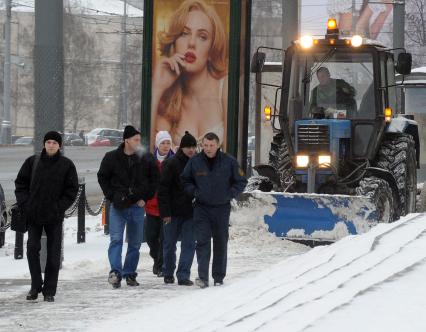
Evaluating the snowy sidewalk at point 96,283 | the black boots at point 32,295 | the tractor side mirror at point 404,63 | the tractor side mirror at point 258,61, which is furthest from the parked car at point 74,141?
the black boots at point 32,295

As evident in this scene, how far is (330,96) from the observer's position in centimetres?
1767

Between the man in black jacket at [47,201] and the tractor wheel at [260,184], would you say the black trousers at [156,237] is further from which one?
the tractor wheel at [260,184]

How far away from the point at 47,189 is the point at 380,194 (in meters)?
6.43

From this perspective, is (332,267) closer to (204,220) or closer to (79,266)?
(204,220)

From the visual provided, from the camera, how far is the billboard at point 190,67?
56.2 feet

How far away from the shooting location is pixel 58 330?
9.62 meters

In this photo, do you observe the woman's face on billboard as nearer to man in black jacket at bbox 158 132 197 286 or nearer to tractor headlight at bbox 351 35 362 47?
tractor headlight at bbox 351 35 362 47

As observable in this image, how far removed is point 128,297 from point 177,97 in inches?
235

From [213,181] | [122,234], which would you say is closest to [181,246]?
[122,234]

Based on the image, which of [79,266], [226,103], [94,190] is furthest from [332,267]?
[94,190]

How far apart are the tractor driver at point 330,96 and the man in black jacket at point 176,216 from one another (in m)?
4.90

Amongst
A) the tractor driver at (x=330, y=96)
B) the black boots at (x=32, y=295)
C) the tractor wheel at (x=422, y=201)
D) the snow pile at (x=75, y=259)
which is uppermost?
the tractor driver at (x=330, y=96)

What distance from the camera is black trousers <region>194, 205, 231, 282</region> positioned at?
41.2 ft

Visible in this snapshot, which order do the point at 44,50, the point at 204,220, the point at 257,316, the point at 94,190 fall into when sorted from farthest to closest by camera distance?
1. the point at 94,190
2. the point at 44,50
3. the point at 204,220
4. the point at 257,316
